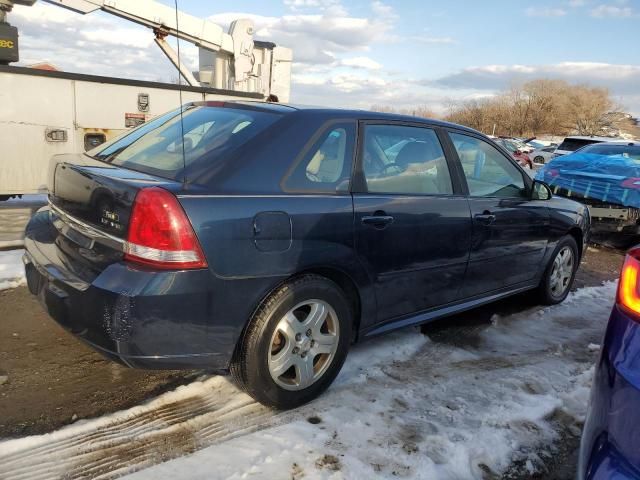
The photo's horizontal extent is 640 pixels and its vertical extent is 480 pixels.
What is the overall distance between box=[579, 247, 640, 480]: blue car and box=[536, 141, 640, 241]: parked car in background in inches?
257

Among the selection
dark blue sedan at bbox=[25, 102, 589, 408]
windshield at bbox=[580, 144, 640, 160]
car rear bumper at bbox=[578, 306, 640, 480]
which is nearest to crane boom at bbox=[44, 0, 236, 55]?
dark blue sedan at bbox=[25, 102, 589, 408]

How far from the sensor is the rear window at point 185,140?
2742mm

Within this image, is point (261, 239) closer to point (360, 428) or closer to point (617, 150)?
point (360, 428)

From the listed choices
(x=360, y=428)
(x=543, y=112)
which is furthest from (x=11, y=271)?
(x=543, y=112)

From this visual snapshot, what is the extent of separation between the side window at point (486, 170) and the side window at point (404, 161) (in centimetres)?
25

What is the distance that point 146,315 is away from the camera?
234 cm

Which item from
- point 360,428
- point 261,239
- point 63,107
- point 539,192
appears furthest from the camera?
point 63,107

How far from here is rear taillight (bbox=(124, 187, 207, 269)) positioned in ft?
7.69

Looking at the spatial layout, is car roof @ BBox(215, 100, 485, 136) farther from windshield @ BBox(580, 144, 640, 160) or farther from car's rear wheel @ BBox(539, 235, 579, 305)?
windshield @ BBox(580, 144, 640, 160)

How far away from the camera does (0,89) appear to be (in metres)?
5.93

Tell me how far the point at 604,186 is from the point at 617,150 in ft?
7.52

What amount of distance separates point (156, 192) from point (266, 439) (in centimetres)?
128

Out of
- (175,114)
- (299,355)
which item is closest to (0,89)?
(175,114)

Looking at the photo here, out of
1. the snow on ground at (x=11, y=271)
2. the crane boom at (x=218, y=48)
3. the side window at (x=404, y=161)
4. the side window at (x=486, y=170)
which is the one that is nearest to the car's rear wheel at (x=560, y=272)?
the side window at (x=486, y=170)
